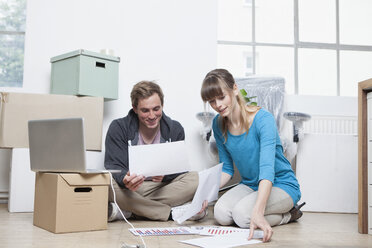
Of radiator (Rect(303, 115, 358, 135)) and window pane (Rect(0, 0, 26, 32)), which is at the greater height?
window pane (Rect(0, 0, 26, 32))

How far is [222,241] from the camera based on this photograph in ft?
4.51

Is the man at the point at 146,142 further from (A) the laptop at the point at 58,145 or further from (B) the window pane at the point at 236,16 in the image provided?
(B) the window pane at the point at 236,16

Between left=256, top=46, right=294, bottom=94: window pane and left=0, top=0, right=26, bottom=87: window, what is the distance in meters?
2.03

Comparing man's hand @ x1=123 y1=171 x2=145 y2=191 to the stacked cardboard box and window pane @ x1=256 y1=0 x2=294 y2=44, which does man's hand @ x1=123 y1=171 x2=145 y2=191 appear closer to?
the stacked cardboard box

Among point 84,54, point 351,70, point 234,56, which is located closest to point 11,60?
point 84,54

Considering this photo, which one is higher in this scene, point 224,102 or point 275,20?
point 275,20

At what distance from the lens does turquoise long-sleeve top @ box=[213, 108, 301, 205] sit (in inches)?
67.4

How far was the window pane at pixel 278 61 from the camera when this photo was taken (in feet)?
11.4

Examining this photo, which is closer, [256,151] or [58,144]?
[58,144]

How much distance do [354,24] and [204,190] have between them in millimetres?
2629

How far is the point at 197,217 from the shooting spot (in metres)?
1.94

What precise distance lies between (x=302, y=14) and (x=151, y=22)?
1452 millimetres

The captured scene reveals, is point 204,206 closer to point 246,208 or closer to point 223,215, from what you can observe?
point 223,215

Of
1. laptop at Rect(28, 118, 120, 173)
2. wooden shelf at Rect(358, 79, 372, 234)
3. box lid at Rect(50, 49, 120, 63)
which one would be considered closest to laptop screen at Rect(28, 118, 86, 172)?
laptop at Rect(28, 118, 120, 173)
